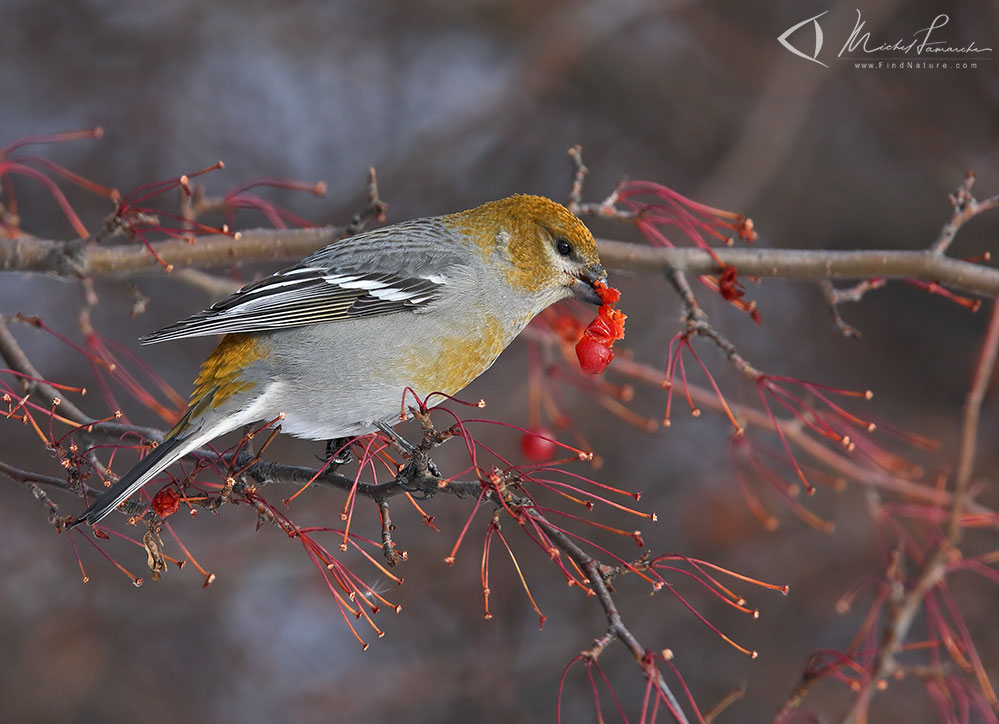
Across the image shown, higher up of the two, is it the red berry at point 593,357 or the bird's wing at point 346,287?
the red berry at point 593,357

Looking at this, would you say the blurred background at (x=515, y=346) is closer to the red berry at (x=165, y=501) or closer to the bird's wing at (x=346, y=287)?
the bird's wing at (x=346, y=287)

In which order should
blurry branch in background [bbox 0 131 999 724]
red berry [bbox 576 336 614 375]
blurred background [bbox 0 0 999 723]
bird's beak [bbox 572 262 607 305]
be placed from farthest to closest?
1. blurred background [bbox 0 0 999 723]
2. bird's beak [bbox 572 262 607 305]
3. red berry [bbox 576 336 614 375]
4. blurry branch in background [bbox 0 131 999 724]

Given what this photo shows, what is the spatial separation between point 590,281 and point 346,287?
36.3 inches

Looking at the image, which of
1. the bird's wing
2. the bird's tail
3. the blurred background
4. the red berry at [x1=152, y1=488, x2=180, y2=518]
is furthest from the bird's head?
the blurred background

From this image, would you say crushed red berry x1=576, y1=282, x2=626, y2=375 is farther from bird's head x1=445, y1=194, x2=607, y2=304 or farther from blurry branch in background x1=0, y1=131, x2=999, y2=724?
blurry branch in background x1=0, y1=131, x2=999, y2=724

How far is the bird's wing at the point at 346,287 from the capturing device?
3.42 meters

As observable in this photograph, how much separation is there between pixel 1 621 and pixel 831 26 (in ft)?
22.2

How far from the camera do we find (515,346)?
671 cm

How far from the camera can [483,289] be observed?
3.70 metres

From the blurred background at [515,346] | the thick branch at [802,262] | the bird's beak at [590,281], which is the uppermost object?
the thick branch at [802,262]

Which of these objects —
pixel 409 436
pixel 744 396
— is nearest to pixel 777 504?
pixel 744 396

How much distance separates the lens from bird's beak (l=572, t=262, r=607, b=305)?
3652 mm

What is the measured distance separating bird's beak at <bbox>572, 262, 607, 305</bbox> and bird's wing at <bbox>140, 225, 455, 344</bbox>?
0.50 m

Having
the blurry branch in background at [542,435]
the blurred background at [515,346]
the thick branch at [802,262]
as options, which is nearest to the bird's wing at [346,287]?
the blurry branch in background at [542,435]
